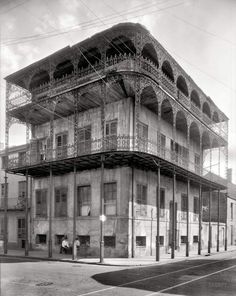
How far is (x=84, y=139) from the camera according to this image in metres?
23.1

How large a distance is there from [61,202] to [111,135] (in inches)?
247

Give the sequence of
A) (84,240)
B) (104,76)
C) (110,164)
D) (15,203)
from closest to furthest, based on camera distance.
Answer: (104,76), (110,164), (84,240), (15,203)

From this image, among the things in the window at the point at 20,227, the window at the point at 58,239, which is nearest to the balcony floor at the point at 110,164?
the window at the point at 58,239

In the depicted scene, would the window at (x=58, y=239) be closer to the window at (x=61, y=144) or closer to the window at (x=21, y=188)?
the window at (x=61, y=144)

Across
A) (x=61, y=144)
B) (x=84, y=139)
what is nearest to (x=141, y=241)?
(x=84, y=139)

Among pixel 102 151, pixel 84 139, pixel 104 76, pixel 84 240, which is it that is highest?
pixel 104 76

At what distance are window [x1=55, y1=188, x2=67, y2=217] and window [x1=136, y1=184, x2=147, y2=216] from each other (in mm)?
5174

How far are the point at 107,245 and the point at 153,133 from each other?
26.1 feet

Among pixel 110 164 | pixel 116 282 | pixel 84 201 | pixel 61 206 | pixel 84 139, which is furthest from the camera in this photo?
pixel 61 206

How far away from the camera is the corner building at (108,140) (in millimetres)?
19516

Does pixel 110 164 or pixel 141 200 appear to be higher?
pixel 110 164

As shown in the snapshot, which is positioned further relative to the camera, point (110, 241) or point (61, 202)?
point (61, 202)

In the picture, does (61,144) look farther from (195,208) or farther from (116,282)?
(116,282)

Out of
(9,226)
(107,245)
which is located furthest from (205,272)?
(9,226)
